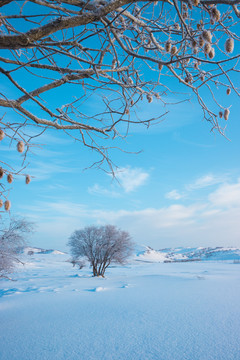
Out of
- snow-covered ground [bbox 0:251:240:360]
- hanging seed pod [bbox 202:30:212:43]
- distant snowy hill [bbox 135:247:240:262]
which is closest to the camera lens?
hanging seed pod [bbox 202:30:212:43]

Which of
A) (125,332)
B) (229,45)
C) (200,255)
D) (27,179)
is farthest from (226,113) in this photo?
(200,255)

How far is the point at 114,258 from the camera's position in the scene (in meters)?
23.4

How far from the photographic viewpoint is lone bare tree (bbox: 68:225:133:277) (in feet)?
76.3

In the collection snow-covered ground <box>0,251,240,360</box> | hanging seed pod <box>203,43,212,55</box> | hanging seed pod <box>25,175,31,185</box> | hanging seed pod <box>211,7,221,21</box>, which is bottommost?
snow-covered ground <box>0,251,240,360</box>

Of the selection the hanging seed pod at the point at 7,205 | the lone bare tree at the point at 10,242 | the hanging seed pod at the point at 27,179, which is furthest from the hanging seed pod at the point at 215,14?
the lone bare tree at the point at 10,242

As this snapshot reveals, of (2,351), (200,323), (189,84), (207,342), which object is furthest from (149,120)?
(200,323)

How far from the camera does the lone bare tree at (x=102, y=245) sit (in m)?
23.3

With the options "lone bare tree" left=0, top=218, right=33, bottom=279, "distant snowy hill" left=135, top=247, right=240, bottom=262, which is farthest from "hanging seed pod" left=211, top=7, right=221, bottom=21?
"distant snowy hill" left=135, top=247, right=240, bottom=262

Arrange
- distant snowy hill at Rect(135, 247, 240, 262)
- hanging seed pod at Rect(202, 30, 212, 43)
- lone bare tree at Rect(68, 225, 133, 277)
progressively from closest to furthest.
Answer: hanging seed pod at Rect(202, 30, 212, 43) → lone bare tree at Rect(68, 225, 133, 277) → distant snowy hill at Rect(135, 247, 240, 262)

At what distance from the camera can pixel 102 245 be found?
23.3 metres

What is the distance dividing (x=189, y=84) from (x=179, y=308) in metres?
5.56

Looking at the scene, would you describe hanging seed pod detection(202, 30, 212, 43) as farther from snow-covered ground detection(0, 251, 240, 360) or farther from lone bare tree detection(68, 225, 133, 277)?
lone bare tree detection(68, 225, 133, 277)

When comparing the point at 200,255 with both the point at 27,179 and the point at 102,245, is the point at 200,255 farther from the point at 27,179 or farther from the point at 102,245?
the point at 27,179

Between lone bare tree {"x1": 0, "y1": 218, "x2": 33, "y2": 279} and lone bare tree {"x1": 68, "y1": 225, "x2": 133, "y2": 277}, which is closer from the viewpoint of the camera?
lone bare tree {"x1": 0, "y1": 218, "x2": 33, "y2": 279}
